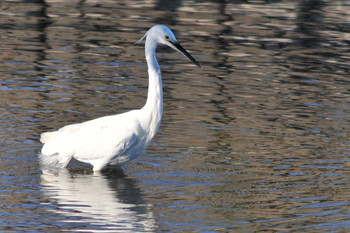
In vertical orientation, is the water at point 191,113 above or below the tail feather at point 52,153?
below

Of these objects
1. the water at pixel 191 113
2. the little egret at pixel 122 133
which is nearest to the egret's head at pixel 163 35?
the little egret at pixel 122 133

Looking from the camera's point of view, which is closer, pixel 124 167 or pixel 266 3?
pixel 124 167

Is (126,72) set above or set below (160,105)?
below

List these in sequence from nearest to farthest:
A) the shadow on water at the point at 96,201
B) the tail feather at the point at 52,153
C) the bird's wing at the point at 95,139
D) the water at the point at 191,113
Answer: the shadow on water at the point at 96,201
the water at the point at 191,113
the bird's wing at the point at 95,139
the tail feather at the point at 52,153

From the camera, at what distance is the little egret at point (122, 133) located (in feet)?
35.1

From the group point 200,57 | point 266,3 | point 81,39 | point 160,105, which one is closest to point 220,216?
point 160,105

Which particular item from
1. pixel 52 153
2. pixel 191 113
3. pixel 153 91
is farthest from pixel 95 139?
pixel 191 113

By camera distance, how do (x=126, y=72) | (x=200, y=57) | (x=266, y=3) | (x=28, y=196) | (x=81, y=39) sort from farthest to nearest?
1. (x=266, y=3)
2. (x=81, y=39)
3. (x=200, y=57)
4. (x=126, y=72)
5. (x=28, y=196)

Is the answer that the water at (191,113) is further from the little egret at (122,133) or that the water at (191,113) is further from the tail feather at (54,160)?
the little egret at (122,133)

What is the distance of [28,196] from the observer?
9.83m

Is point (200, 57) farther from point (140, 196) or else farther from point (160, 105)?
point (140, 196)

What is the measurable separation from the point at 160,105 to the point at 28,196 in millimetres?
2037

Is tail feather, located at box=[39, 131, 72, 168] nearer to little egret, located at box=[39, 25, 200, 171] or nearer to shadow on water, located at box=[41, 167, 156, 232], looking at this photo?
little egret, located at box=[39, 25, 200, 171]

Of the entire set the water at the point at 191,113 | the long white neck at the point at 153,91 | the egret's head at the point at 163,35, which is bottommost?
the water at the point at 191,113
